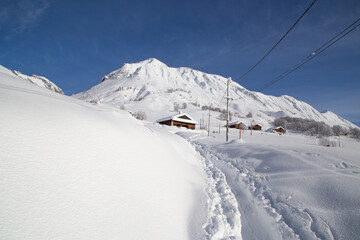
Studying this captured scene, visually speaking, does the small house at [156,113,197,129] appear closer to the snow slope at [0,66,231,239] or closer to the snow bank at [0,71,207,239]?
the snow slope at [0,66,231,239]

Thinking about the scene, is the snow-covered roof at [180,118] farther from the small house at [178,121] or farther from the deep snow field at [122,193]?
the deep snow field at [122,193]

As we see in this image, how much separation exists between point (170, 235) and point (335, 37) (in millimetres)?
7318

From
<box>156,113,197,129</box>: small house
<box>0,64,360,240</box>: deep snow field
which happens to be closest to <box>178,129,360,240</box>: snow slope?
<box>0,64,360,240</box>: deep snow field

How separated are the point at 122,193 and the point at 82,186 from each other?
67cm

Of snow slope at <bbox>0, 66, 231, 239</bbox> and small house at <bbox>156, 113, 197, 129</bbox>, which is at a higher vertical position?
small house at <bbox>156, 113, 197, 129</bbox>

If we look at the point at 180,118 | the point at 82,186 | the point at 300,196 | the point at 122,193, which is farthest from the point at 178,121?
the point at 82,186

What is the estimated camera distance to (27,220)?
58.2 inches

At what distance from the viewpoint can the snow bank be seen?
62.9 inches

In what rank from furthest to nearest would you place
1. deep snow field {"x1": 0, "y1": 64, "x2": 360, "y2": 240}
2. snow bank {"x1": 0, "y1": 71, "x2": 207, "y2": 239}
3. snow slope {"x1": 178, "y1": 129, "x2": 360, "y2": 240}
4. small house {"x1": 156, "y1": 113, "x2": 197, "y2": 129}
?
small house {"x1": 156, "y1": 113, "x2": 197, "y2": 129}
snow slope {"x1": 178, "y1": 129, "x2": 360, "y2": 240}
deep snow field {"x1": 0, "y1": 64, "x2": 360, "y2": 240}
snow bank {"x1": 0, "y1": 71, "x2": 207, "y2": 239}

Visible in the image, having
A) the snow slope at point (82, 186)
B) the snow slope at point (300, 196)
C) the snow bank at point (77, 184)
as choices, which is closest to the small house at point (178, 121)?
the snow slope at point (300, 196)

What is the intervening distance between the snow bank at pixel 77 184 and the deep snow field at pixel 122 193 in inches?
0.4

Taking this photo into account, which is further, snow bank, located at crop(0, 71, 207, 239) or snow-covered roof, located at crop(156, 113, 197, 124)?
snow-covered roof, located at crop(156, 113, 197, 124)

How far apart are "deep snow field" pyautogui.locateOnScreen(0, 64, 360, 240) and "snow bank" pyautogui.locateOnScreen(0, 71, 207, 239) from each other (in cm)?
1

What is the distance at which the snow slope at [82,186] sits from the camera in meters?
1.61
